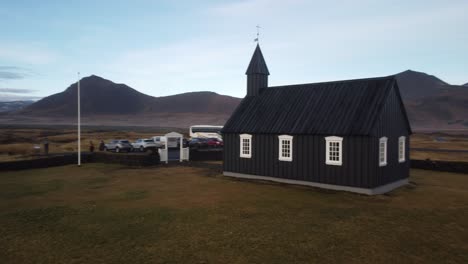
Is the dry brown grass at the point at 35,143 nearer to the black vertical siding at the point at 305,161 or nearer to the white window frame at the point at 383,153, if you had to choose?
the black vertical siding at the point at 305,161

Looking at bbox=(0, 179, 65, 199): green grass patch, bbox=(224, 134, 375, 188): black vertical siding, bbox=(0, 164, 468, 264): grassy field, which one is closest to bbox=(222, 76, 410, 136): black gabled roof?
bbox=(224, 134, 375, 188): black vertical siding

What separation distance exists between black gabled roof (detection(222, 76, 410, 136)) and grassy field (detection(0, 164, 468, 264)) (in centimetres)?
426

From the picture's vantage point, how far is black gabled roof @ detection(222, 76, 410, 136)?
21.0m

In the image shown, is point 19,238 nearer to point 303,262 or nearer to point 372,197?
point 303,262

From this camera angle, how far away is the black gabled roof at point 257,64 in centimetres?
2952

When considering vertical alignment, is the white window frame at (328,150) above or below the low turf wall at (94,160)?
above

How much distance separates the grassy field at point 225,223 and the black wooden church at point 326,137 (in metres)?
1.31

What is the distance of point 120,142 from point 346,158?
33.2 metres

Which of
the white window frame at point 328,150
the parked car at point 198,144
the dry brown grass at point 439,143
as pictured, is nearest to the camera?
the white window frame at point 328,150

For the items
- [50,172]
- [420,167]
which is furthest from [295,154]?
[50,172]

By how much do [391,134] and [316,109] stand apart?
524cm

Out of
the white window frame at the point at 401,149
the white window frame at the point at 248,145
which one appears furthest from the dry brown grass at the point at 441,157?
the white window frame at the point at 248,145

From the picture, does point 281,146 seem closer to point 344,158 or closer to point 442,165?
point 344,158

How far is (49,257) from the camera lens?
1052 cm
